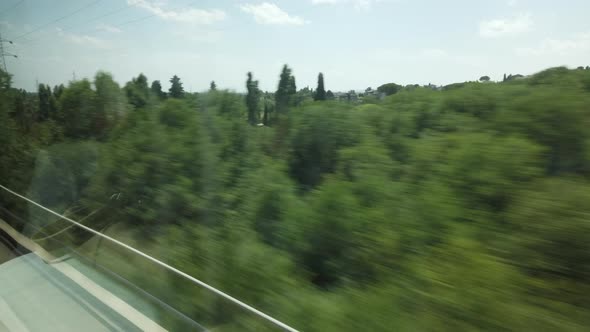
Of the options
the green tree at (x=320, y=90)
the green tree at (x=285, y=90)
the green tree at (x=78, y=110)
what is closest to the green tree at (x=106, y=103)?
the green tree at (x=78, y=110)

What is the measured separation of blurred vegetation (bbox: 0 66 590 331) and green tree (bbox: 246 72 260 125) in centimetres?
5

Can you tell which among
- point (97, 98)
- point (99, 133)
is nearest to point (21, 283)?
point (99, 133)

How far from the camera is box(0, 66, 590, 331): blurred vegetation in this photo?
408cm

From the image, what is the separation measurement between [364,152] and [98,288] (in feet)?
18.3

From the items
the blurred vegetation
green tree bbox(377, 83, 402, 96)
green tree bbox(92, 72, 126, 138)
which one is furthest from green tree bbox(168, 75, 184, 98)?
green tree bbox(377, 83, 402, 96)

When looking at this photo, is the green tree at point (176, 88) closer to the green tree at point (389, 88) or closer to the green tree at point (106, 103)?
the green tree at point (106, 103)

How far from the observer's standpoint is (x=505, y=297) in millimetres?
3730

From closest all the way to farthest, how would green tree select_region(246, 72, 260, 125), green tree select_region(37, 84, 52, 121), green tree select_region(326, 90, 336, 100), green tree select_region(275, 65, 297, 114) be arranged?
green tree select_region(326, 90, 336, 100), green tree select_region(275, 65, 297, 114), green tree select_region(246, 72, 260, 125), green tree select_region(37, 84, 52, 121)

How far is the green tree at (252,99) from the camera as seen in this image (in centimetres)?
1376

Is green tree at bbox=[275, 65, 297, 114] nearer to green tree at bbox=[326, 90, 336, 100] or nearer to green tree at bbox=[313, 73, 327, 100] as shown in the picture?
green tree at bbox=[313, 73, 327, 100]

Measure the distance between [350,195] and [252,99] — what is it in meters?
8.17

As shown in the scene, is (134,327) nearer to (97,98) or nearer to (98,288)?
(98,288)

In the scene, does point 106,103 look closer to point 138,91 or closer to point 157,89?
point 138,91

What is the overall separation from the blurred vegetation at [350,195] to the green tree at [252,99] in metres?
0.05
